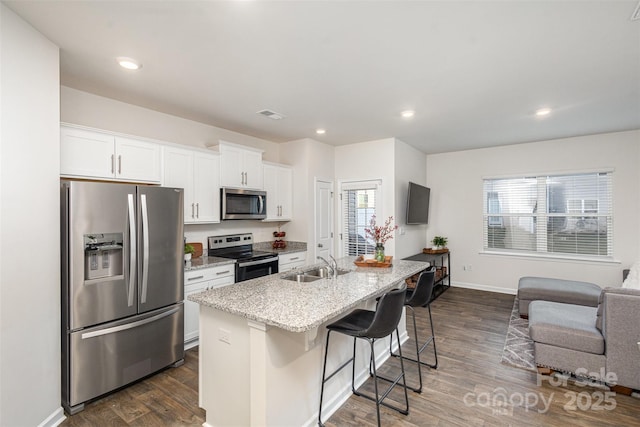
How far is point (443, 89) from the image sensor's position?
3004mm

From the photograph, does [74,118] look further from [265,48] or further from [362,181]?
[362,181]

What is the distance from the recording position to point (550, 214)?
5.29 meters

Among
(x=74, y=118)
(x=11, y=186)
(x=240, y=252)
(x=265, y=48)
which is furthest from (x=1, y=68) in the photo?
(x=240, y=252)

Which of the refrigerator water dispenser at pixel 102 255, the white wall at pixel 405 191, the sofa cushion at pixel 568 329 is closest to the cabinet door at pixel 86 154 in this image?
the refrigerator water dispenser at pixel 102 255

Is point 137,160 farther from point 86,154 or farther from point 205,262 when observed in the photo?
point 205,262

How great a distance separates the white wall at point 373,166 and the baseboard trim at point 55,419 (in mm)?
4049

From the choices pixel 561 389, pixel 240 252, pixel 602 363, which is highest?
pixel 240 252

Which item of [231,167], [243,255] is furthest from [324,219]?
[231,167]

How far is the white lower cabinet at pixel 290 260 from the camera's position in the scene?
4438 mm

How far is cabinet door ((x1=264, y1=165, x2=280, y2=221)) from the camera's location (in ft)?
15.3

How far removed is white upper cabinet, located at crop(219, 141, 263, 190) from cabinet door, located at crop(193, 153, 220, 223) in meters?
0.11

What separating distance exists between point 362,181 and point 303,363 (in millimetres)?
3673

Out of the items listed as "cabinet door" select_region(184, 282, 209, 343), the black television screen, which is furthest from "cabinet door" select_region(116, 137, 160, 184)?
the black television screen

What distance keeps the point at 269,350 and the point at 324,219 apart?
3621 mm
